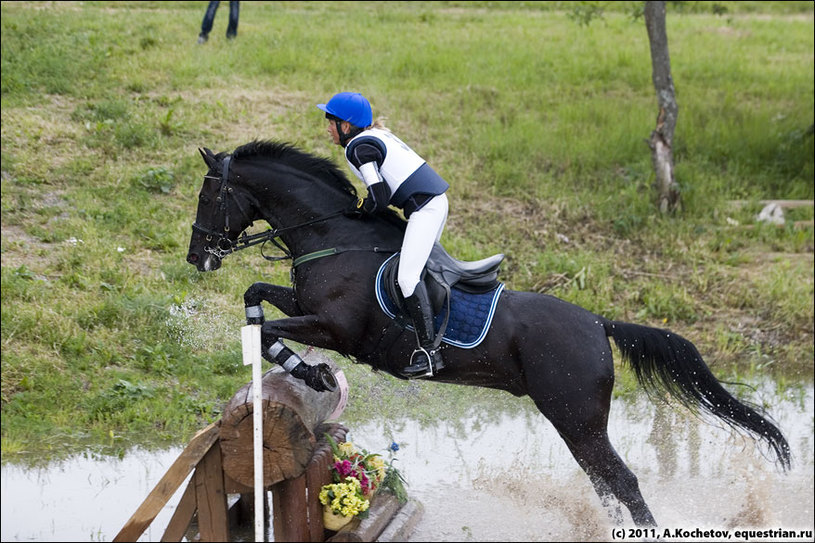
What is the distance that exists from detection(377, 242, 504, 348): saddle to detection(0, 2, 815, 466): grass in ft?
9.01

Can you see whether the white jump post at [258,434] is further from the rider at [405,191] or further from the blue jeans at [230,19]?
the blue jeans at [230,19]

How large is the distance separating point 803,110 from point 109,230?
37.2 ft

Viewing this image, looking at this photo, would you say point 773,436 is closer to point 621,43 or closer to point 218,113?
point 218,113

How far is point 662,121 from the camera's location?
12.5 m

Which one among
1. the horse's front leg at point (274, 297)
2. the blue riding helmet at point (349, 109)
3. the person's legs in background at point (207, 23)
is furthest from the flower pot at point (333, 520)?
the person's legs in background at point (207, 23)

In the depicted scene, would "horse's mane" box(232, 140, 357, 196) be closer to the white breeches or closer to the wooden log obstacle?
the white breeches

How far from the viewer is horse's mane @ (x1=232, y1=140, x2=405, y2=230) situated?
5785 mm

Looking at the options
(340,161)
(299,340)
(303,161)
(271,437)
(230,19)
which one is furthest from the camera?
(230,19)

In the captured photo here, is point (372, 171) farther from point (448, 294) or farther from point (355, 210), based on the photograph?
point (448, 294)

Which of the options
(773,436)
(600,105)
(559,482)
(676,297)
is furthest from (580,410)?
(600,105)

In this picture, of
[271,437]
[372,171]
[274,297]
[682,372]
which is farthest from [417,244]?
[682,372]

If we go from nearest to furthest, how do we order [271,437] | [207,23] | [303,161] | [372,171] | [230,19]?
1. [271,437]
2. [372,171]
3. [303,161]
4. [207,23]
5. [230,19]

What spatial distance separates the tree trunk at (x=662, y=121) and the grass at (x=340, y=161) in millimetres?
295

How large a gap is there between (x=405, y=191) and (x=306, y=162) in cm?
76
